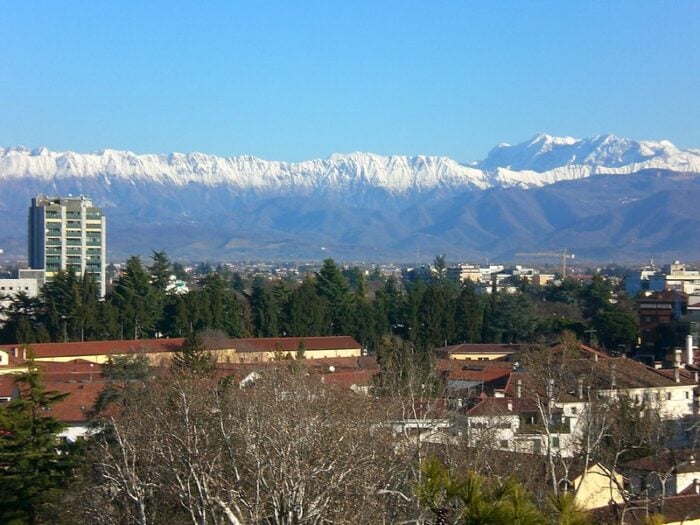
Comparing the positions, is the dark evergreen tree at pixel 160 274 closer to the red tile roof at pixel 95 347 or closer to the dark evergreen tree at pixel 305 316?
the dark evergreen tree at pixel 305 316

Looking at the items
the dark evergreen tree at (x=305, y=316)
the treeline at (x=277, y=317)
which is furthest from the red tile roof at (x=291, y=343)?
the dark evergreen tree at (x=305, y=316)

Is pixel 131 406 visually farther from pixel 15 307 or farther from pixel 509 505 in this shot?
pixel 15 307

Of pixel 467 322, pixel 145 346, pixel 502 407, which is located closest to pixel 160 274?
pixel 467 322

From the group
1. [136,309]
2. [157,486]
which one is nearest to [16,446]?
[157,486]

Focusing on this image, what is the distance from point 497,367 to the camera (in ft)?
120

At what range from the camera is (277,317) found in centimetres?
5038

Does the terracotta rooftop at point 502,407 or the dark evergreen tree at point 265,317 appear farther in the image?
the dark evergreen tree at point 265,317

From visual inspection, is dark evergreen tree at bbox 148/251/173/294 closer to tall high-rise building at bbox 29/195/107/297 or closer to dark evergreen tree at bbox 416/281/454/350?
dark evergreen tree at bbox 416/281/454/350

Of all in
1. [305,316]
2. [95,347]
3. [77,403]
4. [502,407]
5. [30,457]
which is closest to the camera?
[30,457]

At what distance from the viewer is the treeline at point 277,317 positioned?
4725cm

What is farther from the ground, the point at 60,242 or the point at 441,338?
the point at 60,242

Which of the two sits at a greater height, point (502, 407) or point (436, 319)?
point (436, 319)

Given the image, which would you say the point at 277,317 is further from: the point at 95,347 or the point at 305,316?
the point at 95,347

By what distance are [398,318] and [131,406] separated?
31.0 meters
